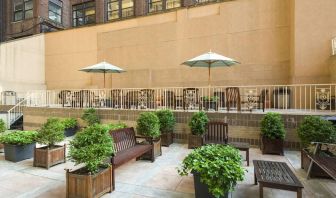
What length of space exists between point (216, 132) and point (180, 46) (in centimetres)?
730

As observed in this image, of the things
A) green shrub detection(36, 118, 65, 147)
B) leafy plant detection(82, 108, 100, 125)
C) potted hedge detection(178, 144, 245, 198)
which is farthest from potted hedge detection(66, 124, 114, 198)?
leafy plant detection(82, 108, 100, 125)

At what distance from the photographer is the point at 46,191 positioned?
394 cm

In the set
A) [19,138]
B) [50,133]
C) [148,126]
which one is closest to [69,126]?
[19,138]

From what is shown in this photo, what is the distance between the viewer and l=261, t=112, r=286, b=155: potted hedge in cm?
618

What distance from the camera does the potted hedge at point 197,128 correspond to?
6973 mm

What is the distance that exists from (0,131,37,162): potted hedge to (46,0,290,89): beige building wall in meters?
7.91

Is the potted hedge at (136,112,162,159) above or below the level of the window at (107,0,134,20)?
below

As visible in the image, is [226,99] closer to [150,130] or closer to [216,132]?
[216,132]

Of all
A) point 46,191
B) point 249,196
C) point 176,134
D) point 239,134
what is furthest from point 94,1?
point 249,196

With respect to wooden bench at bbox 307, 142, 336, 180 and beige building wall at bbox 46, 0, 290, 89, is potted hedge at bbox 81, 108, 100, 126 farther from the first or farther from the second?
wooden bench at bbox 307, 142, 336, 180

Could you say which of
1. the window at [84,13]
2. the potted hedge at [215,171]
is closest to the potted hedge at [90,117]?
the potted hedge at [215,171]

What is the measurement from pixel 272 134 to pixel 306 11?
21.0 feet

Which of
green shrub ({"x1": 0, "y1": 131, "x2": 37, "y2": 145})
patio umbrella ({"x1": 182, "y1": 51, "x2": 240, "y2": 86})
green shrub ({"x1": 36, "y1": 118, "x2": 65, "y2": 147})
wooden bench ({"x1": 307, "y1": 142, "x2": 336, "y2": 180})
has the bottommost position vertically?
wooden bench ({"x1": 307, "y1": 142, "x2": 336, "y2": 180})

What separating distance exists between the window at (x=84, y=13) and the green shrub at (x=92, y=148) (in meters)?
17.1
